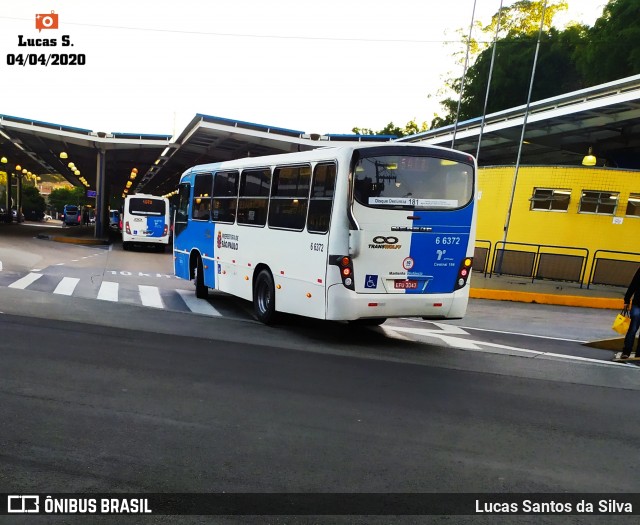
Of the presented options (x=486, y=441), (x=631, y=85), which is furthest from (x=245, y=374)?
(x=631, y=85)

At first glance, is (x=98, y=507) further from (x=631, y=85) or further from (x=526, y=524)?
→ (x=631, y=85)

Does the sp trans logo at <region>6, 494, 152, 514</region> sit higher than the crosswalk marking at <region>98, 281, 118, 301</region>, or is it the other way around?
the sp trans logo at <region>6, 494, 152, 514</region>

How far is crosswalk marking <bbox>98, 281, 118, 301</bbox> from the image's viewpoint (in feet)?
42.5

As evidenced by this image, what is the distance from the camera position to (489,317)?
13.9 metres

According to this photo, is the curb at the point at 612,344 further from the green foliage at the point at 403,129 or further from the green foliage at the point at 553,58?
the green foliage at the point at 403,129

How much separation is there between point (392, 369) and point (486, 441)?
8.71ft

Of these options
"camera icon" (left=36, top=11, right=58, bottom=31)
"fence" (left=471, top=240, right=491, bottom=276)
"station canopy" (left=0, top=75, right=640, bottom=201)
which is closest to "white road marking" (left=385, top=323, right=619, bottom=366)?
"fence" (left=471, top=240, right=491, bottom=276)

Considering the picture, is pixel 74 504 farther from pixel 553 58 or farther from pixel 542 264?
pixel 553 58

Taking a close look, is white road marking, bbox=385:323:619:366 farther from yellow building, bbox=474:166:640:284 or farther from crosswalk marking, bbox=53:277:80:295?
yellow building, bbox=474:166:640:284

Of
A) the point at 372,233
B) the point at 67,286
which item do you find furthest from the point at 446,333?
the point at 67,286

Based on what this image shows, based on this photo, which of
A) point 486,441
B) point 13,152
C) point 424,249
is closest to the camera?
point 486,441

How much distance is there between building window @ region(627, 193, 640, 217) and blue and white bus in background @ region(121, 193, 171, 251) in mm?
23456

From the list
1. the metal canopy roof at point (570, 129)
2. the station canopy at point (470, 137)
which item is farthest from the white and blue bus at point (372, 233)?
the metal canopy roof at point (570, 129)

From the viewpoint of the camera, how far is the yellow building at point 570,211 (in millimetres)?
21234
